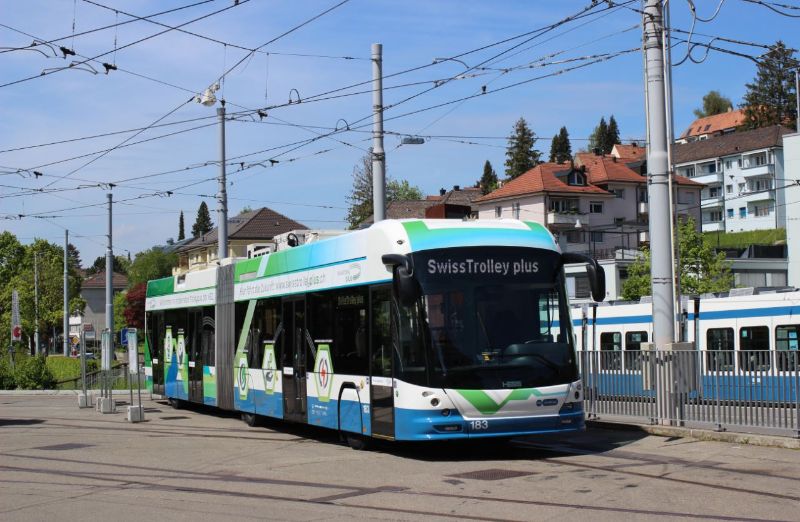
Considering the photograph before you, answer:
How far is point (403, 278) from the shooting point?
526 inches

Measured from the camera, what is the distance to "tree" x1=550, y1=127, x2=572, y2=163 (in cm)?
14325

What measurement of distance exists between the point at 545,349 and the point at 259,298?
24.5 feet

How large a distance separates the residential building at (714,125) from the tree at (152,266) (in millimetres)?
67147

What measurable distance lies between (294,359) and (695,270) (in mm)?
36593

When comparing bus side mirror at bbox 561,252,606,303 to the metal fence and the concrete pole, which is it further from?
the concrete pole

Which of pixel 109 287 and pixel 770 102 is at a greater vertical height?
pixel 770 102

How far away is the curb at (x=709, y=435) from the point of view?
1443 centimetres

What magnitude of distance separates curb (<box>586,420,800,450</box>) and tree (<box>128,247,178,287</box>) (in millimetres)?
86637

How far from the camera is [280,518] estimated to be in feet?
32.2

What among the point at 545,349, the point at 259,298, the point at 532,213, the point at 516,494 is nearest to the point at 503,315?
the point at 545,349

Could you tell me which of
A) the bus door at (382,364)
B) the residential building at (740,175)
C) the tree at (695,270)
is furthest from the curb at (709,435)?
the residential building at (740,175)

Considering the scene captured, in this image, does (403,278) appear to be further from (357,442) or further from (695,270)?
(695,270)

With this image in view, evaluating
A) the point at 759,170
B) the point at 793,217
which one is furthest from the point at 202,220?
the point at 793,217

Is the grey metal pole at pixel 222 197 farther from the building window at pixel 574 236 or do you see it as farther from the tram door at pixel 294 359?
the building window at pixel 574 236
